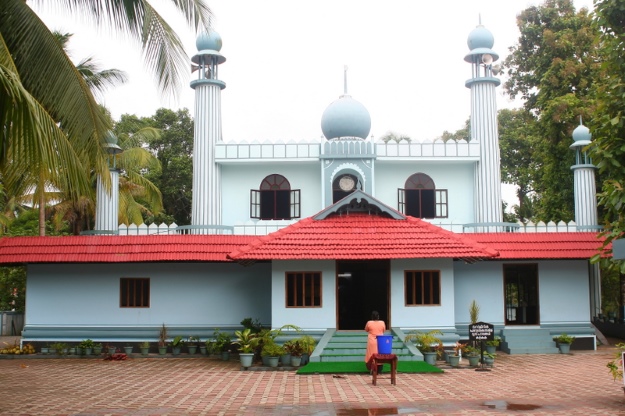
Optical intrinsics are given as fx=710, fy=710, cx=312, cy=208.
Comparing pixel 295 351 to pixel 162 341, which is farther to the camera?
pixel 162 341

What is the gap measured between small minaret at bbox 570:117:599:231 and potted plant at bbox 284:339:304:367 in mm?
10411

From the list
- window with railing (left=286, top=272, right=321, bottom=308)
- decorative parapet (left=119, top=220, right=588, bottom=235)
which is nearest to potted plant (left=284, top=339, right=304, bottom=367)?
window with railing (left=286, top=272, right=321, bottom=308)

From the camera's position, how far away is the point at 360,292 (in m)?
22.1

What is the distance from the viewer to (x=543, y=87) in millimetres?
27641

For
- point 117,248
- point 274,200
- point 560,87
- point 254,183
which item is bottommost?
point 117,248

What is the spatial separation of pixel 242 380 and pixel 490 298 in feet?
27.7

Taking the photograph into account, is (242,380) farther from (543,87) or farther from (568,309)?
(543,87)

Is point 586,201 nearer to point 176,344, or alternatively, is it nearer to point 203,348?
point 203,348

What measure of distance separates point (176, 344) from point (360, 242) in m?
5.72

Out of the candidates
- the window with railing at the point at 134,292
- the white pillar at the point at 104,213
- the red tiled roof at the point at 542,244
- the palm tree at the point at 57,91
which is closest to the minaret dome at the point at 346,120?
the red tiled roof at the point at 542,244

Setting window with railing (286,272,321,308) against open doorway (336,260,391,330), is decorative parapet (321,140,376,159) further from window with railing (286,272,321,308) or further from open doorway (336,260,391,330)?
window with railing (286,272,321,308)

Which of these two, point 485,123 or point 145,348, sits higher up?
point 485,123

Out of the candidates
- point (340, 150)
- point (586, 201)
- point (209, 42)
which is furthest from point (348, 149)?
point (586, 201)

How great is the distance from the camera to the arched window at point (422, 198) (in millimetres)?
24328
